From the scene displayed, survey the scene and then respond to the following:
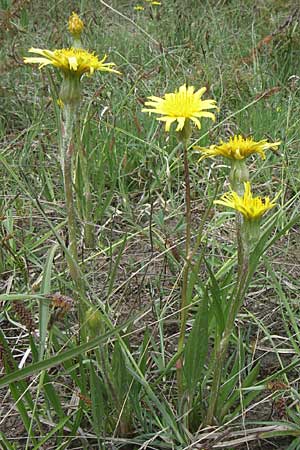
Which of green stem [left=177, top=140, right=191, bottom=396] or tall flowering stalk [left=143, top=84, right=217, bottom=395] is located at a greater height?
tall flowering stalk [left=143, top=84, right=217, bottom=395]

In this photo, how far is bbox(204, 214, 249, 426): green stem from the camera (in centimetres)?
80

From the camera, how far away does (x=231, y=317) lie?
32.8 inches

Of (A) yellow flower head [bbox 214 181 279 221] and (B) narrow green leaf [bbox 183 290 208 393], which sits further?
(B) narrow green leaf [bbox 183 290 208 393]

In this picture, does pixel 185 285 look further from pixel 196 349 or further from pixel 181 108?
pixel 181 108

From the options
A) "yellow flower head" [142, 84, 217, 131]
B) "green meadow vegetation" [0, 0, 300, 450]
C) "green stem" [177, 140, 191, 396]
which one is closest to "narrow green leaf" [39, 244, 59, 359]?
"green meadow vegetation" [0, 0, 300, 450]

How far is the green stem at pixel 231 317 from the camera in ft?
2.61

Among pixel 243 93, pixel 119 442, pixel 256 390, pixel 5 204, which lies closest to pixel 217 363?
pixel 256 390

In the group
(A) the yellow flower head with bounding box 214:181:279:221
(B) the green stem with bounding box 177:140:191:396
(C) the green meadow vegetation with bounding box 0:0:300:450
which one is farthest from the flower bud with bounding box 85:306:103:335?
(A) the yellow flower head with bounding box 214:181:279:221

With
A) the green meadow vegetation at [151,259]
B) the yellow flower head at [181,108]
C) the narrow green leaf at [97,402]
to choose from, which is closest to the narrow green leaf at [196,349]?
the green meadow vegetation at [151,259]

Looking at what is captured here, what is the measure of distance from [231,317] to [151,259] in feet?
0.86

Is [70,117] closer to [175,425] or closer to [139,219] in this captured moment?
[175,425]

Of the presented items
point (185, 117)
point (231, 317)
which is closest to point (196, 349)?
point (231, 317)

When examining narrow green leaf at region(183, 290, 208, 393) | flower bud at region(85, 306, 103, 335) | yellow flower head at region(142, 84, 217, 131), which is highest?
yellow flower head at region(142, 84, 217, 131)

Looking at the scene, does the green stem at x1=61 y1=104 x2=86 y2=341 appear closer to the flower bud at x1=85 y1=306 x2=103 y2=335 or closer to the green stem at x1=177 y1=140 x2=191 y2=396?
the flower bud at x1=85 y1=306 x2=103 y2=335
